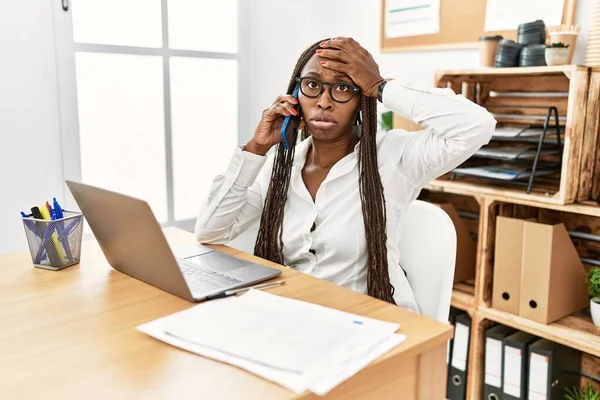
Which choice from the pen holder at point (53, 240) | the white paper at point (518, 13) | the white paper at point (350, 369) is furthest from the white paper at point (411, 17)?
the white paper at point (350, 369)

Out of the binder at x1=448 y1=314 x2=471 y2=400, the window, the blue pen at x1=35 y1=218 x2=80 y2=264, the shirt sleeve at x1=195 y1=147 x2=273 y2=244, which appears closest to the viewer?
the blue pen at x1=35 y1=218 x2=80 y2=264

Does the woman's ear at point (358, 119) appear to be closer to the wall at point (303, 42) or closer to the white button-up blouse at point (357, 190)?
the white button-up blouse at point (357, 190)

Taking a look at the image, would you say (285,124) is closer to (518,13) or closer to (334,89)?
(334,89)

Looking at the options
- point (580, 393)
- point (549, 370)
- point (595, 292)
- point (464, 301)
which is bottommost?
point (580, 393)

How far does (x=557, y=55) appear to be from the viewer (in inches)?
69.7

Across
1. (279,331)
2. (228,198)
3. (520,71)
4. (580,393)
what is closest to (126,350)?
(279,331)

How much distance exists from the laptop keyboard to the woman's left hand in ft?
1.80

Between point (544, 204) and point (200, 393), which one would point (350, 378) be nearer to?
point (200, 393)

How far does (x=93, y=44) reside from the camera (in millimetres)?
2531

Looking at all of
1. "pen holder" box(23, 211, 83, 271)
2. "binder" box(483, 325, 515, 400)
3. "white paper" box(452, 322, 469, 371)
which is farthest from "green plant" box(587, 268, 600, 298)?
"pen holder" box(23, 211, 83, 271)

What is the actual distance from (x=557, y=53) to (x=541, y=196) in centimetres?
44

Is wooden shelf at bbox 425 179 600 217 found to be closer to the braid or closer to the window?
the braid

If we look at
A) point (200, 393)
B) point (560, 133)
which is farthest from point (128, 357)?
point (560, 133)

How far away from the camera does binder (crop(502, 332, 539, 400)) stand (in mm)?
1912
